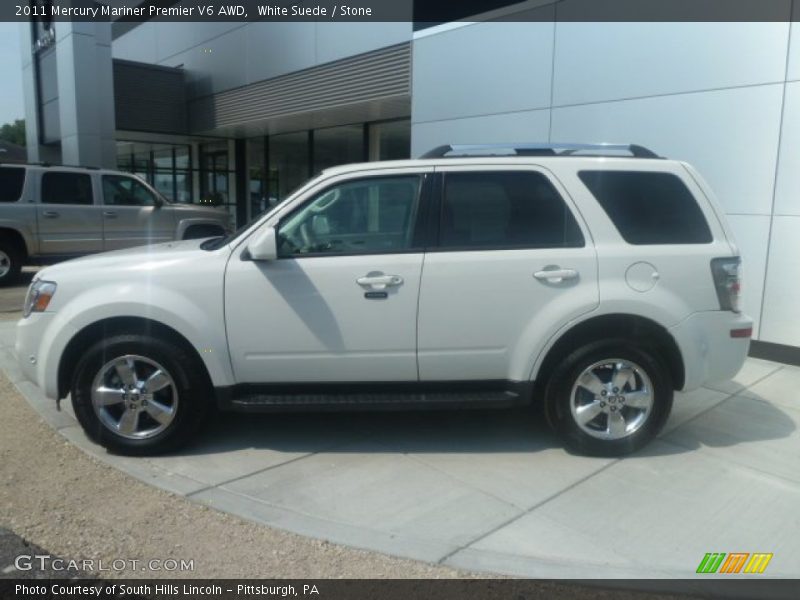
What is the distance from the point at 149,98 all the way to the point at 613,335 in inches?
681

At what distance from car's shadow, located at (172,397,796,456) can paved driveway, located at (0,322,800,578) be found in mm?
15

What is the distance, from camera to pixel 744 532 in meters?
3.49

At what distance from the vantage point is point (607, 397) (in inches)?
169

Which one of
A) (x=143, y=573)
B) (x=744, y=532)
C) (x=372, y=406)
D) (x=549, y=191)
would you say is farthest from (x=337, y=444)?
(x=744, y=532)

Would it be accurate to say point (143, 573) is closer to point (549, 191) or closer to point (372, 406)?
point (372, 406)

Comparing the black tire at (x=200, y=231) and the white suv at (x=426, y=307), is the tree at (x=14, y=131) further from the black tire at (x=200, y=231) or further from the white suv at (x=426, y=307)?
the white suv at (x=426, y=307)

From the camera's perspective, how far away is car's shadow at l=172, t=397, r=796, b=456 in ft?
14.9

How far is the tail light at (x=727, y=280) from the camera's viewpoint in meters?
4.23

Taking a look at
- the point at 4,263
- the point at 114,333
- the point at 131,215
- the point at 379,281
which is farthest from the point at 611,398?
the point at 4,263

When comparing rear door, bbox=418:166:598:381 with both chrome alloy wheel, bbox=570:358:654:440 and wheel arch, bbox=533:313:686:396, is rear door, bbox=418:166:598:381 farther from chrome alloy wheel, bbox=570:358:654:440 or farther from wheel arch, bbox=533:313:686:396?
chrome alloy wheel, bbox=570:358:654:440

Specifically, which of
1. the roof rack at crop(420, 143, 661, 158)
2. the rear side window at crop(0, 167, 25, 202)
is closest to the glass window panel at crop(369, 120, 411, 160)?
the rear side window at crop(0, 167, 25, 202)

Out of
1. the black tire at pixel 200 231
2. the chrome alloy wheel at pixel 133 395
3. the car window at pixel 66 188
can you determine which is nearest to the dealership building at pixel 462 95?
the black tire at pixel 200 231

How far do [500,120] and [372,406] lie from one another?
19.4 ft

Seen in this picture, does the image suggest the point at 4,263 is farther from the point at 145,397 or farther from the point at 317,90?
the point at 145,397
